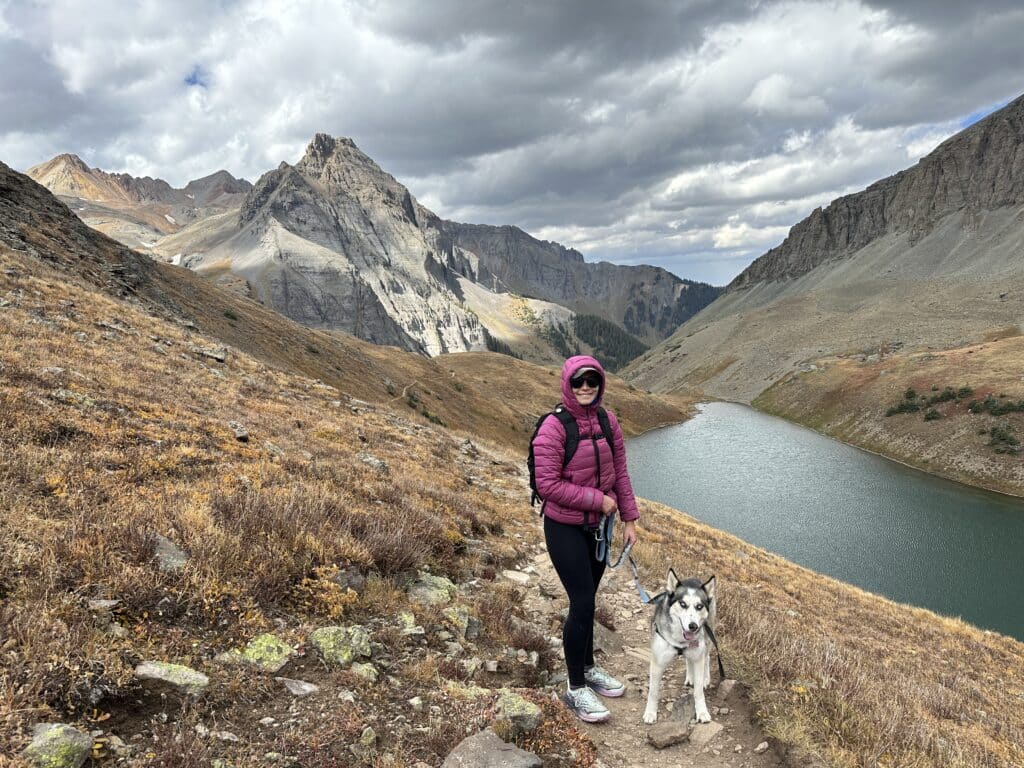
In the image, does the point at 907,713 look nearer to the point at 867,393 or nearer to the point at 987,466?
the point at 987,466

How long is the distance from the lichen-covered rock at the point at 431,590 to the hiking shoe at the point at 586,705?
94.3 inches

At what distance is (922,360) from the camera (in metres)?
100

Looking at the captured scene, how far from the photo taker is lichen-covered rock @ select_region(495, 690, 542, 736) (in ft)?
16.9

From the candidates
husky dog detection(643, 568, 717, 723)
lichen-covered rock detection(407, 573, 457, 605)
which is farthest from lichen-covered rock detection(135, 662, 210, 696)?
husky dog detection(643, 568, 717, 723)

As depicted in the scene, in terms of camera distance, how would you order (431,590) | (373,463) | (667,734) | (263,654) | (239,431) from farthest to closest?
1. (373,463)
2. (239,431)
3. (431,590)
4. (667,734)
5. (263,654)

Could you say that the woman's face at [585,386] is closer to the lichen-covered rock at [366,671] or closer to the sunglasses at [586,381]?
the sunglasses at [586,381]

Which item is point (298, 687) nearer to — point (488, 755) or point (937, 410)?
point (488, 755)

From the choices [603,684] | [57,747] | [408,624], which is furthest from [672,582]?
[57,747]

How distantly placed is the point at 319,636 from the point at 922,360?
4961 inches

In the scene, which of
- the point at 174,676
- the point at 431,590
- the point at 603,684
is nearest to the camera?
the point at 174,676

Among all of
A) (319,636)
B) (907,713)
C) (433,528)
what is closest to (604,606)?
(433,528)

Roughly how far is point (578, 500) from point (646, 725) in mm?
3014

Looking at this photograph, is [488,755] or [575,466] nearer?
[488,755]

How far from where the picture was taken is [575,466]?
601 cm
